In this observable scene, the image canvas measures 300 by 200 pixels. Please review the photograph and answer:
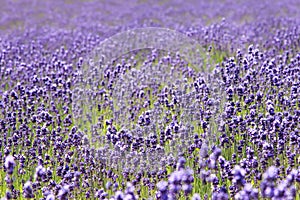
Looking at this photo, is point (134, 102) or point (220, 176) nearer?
point (220, 176)

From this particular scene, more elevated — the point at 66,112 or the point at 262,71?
the point at 262,71

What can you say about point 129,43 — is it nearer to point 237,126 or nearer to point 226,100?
point 226,100

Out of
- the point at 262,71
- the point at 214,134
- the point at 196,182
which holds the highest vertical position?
the point at 262,71

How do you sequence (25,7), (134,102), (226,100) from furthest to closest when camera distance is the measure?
(25,7), (134,102), (226,100)

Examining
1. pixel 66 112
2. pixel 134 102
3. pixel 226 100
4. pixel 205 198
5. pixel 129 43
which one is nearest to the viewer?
pixel 205 198

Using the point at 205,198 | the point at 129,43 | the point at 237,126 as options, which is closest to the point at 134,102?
the point at 237,126

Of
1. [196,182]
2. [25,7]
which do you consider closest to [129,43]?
[196,182]

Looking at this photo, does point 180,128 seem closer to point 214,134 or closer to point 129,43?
point 214,134
